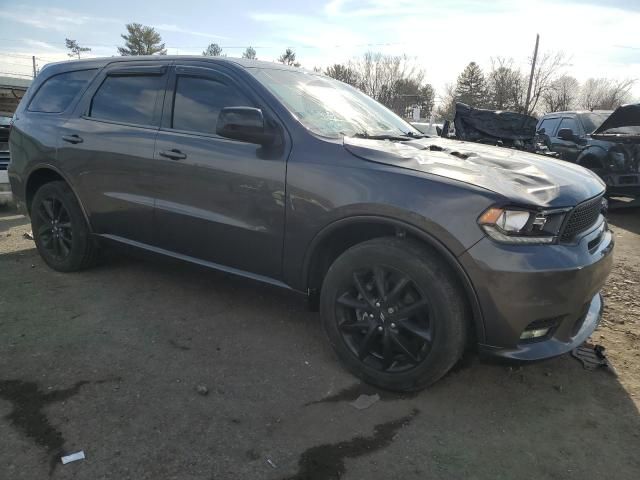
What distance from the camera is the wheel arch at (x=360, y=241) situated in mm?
2494

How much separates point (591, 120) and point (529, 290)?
28.5 feet

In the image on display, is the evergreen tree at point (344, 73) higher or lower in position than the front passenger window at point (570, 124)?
higher

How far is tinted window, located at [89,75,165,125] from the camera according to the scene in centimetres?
378

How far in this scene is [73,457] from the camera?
2.21m

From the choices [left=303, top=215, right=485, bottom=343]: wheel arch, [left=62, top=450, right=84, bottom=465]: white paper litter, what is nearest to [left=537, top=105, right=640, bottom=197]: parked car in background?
[left=303, top=215, right=485, bottom=343]: wheel arch

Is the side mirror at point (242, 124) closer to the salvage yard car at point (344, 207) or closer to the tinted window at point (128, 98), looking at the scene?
the salvage yard car at point (344, 207)

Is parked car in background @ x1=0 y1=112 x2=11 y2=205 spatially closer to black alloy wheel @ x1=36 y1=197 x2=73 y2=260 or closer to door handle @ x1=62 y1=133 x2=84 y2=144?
black alloy wheel @ x1=36 y1=197 x2=73 y2=260

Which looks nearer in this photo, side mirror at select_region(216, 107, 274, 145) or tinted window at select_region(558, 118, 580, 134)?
side mirror at select_region(216, 107, 274, 145)

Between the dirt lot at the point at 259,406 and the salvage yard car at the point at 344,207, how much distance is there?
0.33 m

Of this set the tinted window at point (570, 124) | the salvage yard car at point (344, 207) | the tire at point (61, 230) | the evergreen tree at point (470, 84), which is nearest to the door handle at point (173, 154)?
the salvage yard car at point (344, 207)

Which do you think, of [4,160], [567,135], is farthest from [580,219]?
[4,160]

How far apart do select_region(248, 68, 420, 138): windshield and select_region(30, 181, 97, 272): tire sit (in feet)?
7.03

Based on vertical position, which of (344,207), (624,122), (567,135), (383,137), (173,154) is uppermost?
(624,122)

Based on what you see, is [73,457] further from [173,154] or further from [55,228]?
[55,228]
